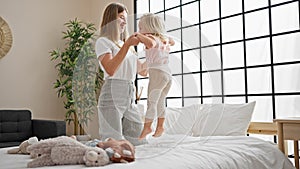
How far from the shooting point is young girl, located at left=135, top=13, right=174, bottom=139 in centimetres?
114

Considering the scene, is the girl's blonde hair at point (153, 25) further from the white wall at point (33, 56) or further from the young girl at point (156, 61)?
the white wall at point (33, 56)

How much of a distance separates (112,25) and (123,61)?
0.15 meters

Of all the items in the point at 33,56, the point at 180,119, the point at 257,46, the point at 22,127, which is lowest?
the point at 22,127

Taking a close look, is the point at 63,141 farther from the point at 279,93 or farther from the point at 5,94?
the point at 5,94

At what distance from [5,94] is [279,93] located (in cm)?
305

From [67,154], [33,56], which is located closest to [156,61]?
[67,154]

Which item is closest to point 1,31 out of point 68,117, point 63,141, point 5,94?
point 5,94

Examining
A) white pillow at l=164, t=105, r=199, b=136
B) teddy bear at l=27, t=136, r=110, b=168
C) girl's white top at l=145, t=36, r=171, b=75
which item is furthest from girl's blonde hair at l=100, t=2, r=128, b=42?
teddy bear at l=27, t=136, r=110, b=168

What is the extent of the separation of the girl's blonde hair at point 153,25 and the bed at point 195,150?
0.94 ft

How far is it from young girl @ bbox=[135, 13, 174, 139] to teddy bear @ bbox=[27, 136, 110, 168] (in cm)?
26

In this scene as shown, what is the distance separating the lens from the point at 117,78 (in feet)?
3.96

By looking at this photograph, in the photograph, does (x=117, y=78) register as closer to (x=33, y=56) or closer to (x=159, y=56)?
(x=159, y=56)

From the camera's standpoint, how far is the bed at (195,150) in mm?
1244

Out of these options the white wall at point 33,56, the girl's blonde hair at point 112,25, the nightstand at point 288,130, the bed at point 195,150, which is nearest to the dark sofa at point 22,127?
the white wall at point 33,56
